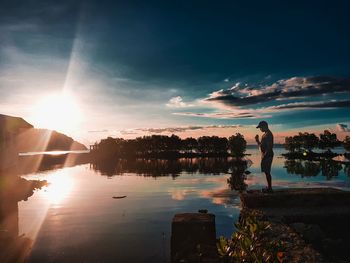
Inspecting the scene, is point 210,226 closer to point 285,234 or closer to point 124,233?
point 285,234

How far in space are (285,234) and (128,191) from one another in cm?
2758

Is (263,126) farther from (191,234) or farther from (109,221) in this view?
(109,221)

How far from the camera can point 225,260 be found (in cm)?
731

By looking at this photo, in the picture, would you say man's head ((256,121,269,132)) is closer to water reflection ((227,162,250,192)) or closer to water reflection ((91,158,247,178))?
water reflection ((227,162,250,192))

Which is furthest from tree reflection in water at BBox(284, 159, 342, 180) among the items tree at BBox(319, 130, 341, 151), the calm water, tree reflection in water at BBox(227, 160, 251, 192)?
tree at BBox(319, 130, 341, 151)

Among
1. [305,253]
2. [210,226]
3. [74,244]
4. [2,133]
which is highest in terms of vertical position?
[2,133]

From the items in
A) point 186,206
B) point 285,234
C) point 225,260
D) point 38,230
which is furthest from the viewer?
point 186,206

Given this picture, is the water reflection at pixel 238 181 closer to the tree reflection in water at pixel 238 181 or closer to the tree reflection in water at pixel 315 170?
the tree reflection in water at pixel 238 181

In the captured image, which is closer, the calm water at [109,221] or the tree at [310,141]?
the calm water at [109,221]

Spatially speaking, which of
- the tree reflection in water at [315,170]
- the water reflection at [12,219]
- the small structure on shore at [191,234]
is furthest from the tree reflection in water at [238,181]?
the small structure on shore at [191,234]

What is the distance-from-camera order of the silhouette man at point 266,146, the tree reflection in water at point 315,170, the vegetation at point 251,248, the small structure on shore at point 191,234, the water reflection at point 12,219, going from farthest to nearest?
the tree reflection in water at point 315,170, the silhouette man at point 266,146, the water reflection at point 12,219, the small structure on shore at point 191,234, the vegetation at point 251,248

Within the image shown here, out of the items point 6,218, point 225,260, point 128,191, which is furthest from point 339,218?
point 128,191

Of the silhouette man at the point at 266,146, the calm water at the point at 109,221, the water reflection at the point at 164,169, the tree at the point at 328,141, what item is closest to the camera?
the calm water at the point at 109,221

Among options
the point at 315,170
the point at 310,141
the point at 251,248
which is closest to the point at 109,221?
the point at 251,248
